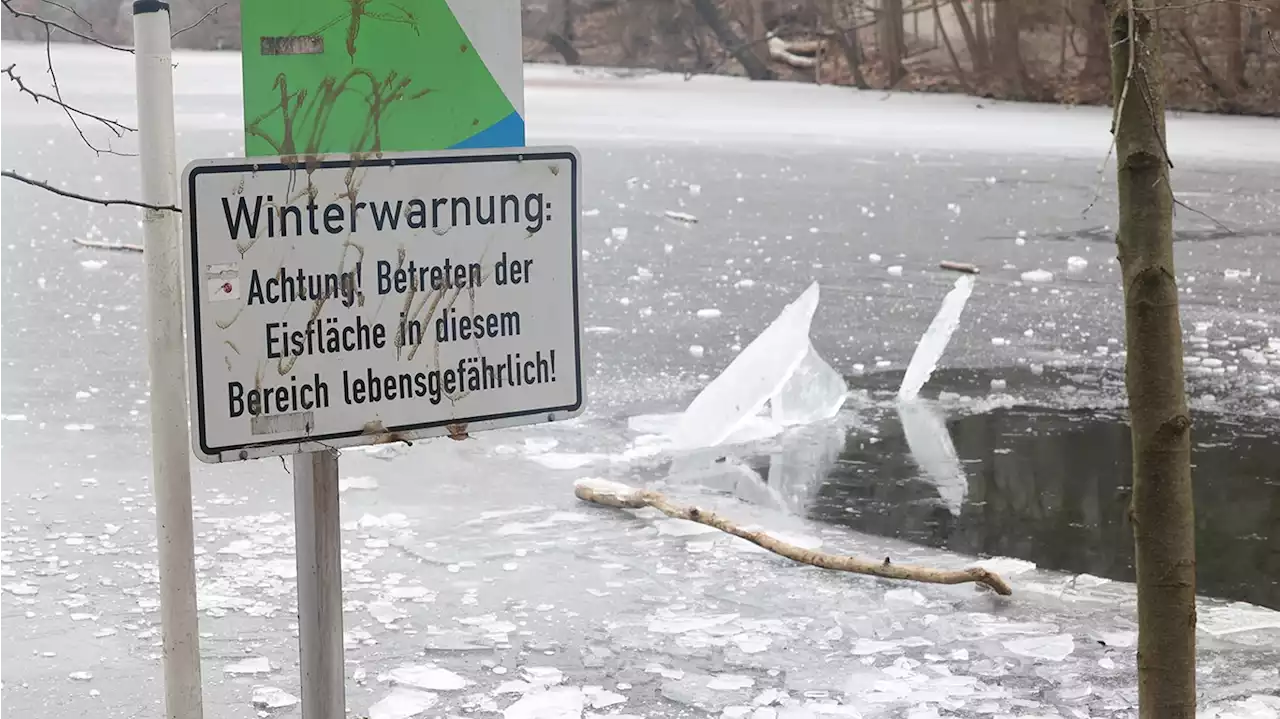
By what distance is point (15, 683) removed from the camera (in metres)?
3.91

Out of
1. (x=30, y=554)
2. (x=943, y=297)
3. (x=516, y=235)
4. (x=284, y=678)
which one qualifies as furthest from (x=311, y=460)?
(x=943, y=297)

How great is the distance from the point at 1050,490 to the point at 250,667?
3.40 meters

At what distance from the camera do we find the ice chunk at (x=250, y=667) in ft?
13.2

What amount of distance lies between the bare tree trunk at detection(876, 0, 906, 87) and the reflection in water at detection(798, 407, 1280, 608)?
2473 centimetres

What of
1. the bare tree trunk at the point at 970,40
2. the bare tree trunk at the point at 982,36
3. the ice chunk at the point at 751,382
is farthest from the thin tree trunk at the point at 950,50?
the ice chunk at the point at 751,382

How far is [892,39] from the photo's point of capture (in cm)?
3136

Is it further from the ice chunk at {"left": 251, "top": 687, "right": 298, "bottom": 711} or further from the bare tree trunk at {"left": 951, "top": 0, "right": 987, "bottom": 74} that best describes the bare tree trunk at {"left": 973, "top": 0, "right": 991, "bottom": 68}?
the ice chunk at {"left": 251, "top": 687, "right": 298, "bottom": 711}

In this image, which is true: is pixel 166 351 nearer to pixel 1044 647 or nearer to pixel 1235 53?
pixel 1044 647

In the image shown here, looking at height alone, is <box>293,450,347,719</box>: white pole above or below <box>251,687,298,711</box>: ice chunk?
above

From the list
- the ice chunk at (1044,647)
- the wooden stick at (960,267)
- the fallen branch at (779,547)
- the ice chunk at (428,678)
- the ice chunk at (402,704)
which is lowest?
the ice chunk at (1044,647)

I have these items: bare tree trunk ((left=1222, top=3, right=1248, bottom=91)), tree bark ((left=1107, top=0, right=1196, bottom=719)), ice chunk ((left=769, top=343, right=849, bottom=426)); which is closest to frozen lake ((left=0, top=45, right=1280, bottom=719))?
ice chunk ((left=769, top=343, right=849, bottom=426))

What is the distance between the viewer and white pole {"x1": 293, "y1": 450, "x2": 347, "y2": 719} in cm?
250

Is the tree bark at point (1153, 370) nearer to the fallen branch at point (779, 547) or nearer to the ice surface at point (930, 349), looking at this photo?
the fallen branch at point (779, 547)

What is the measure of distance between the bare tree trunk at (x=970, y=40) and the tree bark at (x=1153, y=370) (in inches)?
1128
